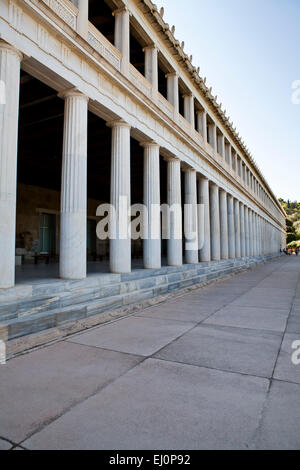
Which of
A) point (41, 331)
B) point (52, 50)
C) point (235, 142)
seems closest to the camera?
point (41, 331)

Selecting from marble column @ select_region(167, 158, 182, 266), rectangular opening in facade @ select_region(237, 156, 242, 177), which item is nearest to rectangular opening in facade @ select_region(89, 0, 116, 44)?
marble column @ select_region(167, 158, 182, 266)

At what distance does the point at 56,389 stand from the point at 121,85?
28.9 ft

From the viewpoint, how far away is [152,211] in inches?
452

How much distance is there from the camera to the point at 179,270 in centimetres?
1300

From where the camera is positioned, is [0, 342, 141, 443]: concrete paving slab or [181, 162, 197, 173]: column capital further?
[181, 162, 197, 173]: column capital

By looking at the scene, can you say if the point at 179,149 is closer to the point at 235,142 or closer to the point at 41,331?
the point at 41,331

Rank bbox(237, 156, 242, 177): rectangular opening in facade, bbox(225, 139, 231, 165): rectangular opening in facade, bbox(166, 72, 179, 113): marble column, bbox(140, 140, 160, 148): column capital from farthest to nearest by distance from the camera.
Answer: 1. bbox(237, 156, 242, 177): rectangular opening in facade
2. bbox(225, 139, 231, 165): rectangular opening in facade
3. bbox(166, 72, 179, 113): marble column
4. bbox(140, 140, 160, 148): column capital

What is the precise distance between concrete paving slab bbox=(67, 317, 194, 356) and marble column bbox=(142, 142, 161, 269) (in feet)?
14.5

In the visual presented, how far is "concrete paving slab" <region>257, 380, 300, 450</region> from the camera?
2555 mm

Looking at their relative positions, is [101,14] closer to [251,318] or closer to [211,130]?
[211,130]

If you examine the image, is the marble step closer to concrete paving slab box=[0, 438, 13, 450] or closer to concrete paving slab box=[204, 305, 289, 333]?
concrete paving slab box=[204, 305, 289, 333]

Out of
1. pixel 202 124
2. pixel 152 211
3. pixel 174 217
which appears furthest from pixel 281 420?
pixel 202 124

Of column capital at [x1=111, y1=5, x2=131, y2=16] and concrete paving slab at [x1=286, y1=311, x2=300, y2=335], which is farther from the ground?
column capital at [x1=111, y1=5, x2=131, y2=16]

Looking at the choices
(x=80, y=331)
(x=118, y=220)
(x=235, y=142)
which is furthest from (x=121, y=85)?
(x=235, y=142)
